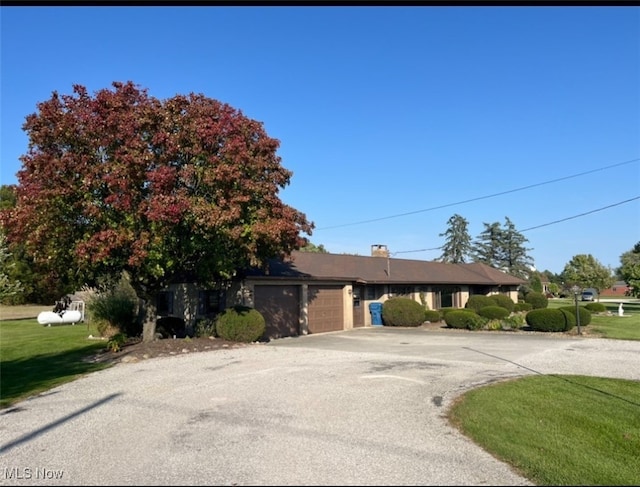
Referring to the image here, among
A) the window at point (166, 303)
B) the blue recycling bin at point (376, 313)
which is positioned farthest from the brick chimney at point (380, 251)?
the window at point (166, 303)

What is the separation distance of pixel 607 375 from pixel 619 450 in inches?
220

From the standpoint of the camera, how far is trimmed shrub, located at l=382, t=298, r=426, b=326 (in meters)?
26.5

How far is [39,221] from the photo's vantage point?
1330 centimetres

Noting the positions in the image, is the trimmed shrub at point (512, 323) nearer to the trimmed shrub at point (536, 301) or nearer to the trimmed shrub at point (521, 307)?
the trimmed shrub at point (521, 307)

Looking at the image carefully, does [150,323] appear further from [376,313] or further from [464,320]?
[464,320]

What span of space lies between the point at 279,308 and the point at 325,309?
3333mm

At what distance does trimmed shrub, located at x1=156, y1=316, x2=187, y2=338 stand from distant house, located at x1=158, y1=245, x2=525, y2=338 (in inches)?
12.7

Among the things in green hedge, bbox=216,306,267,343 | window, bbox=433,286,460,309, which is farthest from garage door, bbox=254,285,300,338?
window, bbox=433,286,460,309

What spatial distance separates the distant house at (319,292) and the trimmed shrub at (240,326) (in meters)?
2.00

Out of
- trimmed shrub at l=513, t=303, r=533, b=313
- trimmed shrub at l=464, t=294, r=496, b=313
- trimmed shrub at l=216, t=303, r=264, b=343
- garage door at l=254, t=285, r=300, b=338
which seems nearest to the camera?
trimmed shrub at l=216, t=303, r=264, b=343

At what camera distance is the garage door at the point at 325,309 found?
23.1 meters

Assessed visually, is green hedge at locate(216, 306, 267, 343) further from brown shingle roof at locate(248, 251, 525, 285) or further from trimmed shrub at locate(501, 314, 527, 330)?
trimmed shrub at locate(501, 314, 527, 330)

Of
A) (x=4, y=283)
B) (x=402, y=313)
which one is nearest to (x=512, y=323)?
(x=402, y=313)

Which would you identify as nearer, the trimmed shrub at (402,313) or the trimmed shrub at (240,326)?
the trimmed shrub at (240,326)
